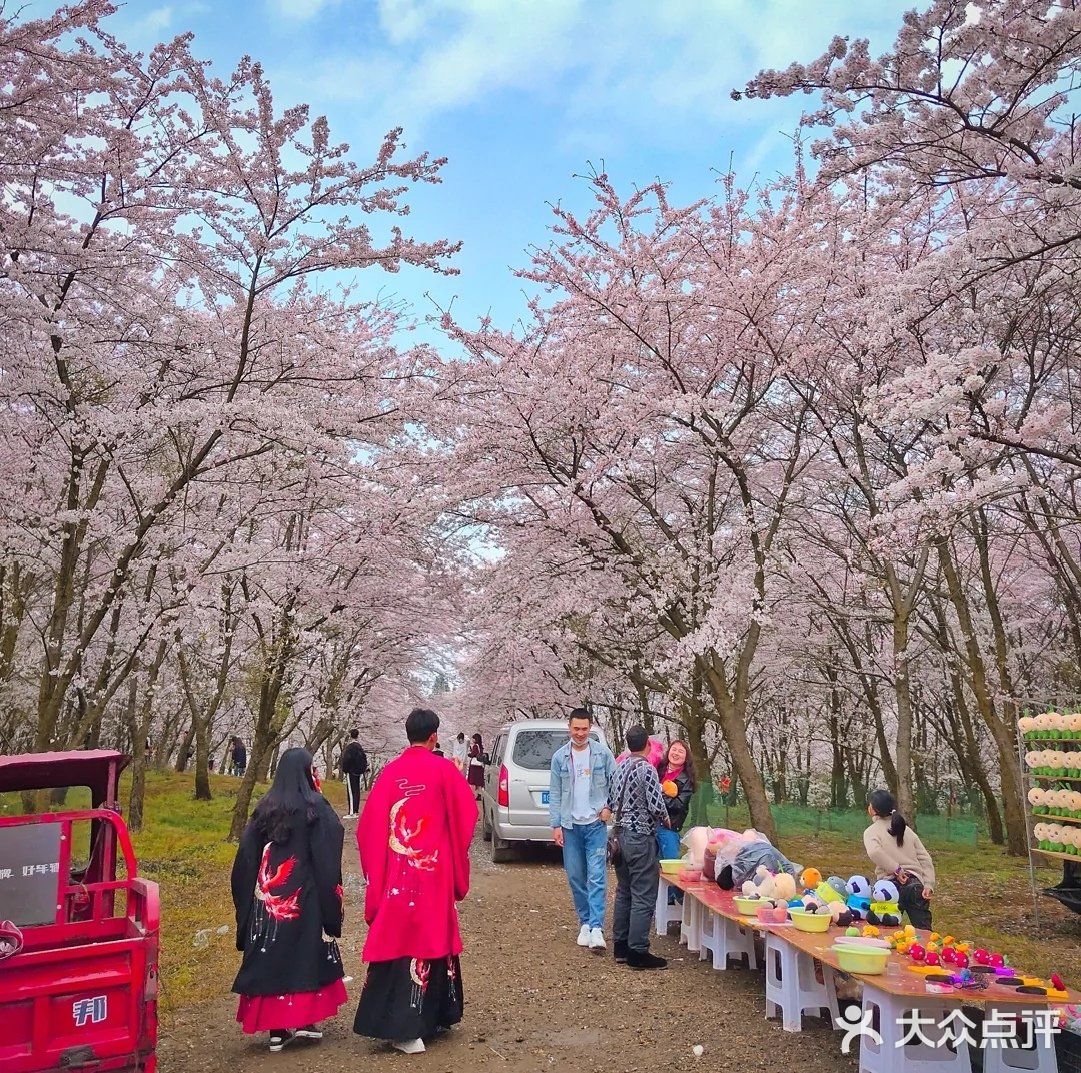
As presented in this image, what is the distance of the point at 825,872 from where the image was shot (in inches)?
475

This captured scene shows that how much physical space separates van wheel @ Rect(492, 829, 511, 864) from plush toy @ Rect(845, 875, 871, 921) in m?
7.33

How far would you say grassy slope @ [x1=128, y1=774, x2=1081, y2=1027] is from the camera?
670 cm

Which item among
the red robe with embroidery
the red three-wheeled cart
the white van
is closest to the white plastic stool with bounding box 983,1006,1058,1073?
the red robe with embroidery

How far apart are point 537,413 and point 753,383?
3016 millimetres

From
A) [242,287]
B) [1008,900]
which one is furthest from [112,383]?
[1008,900]

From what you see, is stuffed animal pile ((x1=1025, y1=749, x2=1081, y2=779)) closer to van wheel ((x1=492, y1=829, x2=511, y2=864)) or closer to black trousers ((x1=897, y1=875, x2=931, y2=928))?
black trousers ((x1=897, y1=875, x2=931, y2=928))

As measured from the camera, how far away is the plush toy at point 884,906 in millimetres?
4977

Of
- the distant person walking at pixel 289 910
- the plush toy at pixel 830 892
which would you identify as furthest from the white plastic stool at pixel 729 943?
the distant person walking at pixel 289 910

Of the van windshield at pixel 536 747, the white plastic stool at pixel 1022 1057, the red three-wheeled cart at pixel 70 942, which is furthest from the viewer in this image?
the van windshield at pixel 536 747

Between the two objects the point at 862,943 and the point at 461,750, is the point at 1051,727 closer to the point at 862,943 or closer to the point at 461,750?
the point at 862,943

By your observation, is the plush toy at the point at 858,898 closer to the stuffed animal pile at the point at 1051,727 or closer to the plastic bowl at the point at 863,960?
the plastic bowl at the point at 863,960

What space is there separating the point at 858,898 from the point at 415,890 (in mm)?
2682

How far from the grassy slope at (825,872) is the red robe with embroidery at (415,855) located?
1.76 m

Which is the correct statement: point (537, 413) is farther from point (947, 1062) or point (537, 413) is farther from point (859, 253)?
point (947, 1062)
